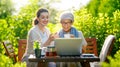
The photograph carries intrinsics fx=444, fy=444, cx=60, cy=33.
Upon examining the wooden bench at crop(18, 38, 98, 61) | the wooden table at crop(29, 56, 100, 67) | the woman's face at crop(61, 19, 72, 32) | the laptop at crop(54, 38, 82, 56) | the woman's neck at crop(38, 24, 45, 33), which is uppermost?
the woman's face at crop(61, 19, 72, 32)

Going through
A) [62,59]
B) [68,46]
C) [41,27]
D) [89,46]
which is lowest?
[89,46]

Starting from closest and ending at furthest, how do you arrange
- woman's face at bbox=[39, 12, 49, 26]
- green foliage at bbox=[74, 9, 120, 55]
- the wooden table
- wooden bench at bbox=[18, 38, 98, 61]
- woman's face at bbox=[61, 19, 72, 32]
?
the wooden table < woman's face at bbox=[61, 19, 72, 32] < woman's face at bbox=[39, 12, 49, 26] < wooden bench at bbox=[18, 38, 98, 61] < green foliage at bbox=[74, 9, 120, 55]

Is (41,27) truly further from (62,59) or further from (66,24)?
(62,59)

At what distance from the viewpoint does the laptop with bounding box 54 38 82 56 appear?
5812 millimetres

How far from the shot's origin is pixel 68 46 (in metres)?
5.87

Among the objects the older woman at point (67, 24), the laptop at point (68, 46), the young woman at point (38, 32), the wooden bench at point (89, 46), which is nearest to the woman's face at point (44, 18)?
the young woman at point (38, 32)

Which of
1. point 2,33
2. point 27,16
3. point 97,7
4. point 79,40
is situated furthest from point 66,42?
point 97,7

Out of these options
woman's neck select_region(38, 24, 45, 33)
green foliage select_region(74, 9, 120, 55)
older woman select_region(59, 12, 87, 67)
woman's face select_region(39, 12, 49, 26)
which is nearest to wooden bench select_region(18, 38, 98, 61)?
green foliage select_region(74, 9, 120, 55)

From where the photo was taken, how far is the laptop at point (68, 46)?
5.81m

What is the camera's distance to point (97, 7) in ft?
46.1

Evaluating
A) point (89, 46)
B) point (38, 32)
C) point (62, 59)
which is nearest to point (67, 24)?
point (38, 32)

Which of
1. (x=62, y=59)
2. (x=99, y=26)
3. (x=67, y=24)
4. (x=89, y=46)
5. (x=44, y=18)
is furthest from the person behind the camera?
(x=99, y=26)

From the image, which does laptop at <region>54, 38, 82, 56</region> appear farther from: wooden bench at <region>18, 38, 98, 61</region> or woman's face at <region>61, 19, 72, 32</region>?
wooden bench at <region>18, 38, 98, 61</region>

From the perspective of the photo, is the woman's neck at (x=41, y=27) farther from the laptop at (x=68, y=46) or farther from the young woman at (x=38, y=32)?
the laptop at (x=68, y=46)
